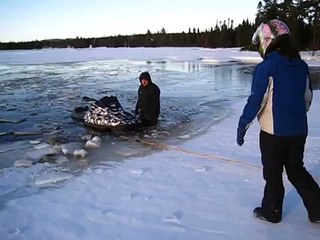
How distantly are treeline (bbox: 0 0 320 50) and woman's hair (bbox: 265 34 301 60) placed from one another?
1.21 feet

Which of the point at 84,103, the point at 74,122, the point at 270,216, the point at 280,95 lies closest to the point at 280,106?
the point at 280,95

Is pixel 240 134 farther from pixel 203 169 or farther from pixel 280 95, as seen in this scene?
pixel 203 169

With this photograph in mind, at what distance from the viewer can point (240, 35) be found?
78875mm

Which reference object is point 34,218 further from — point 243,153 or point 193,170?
point 243,153

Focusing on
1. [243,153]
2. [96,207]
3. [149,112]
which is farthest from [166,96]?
[96,207]

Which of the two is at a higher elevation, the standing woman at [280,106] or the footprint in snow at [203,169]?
the standing woman at [280,106]

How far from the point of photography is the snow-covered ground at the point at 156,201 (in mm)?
3508

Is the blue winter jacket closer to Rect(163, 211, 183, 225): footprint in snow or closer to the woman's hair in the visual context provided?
the woman's hair

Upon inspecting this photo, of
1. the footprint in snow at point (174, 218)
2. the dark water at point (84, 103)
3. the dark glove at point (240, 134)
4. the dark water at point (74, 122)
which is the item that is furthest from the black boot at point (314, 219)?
the dark water at point (84, 103)

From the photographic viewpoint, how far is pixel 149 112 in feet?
27.0

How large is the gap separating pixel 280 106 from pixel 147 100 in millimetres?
5129

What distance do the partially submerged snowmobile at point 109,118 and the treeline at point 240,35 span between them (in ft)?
12.0

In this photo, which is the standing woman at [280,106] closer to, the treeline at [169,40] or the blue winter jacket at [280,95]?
the blue winter jacket at [280,95]

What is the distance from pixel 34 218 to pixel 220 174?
2324mm
